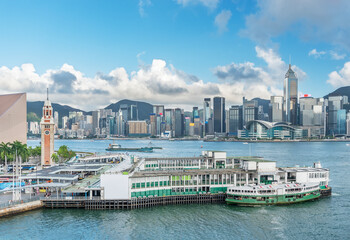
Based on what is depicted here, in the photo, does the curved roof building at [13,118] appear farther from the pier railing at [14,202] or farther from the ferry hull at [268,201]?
the ferry hull at [268,201]

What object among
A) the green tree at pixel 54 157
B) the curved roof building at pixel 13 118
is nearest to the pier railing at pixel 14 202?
the green tree at pixel 54 157

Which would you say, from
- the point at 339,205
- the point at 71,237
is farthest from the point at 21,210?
the point at 339,205

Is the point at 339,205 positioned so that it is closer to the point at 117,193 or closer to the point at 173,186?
the point at 173,186

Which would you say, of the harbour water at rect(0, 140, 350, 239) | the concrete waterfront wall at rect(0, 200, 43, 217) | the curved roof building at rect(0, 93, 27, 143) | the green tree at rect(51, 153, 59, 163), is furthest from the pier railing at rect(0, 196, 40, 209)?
the curved roof building at rect(0, 93, 27, 143)

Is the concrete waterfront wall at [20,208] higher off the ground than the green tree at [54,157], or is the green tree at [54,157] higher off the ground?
the green tree at [54,157]

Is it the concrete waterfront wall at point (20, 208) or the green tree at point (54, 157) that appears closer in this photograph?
the concrete waterfront wall at point (20, 208)

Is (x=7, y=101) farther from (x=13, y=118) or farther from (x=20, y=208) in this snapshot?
(x=20, y=208)

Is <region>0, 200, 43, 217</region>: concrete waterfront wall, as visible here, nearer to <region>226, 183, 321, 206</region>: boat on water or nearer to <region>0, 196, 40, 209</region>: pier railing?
<region>0, 196, 40, 209</region>: pier railing
